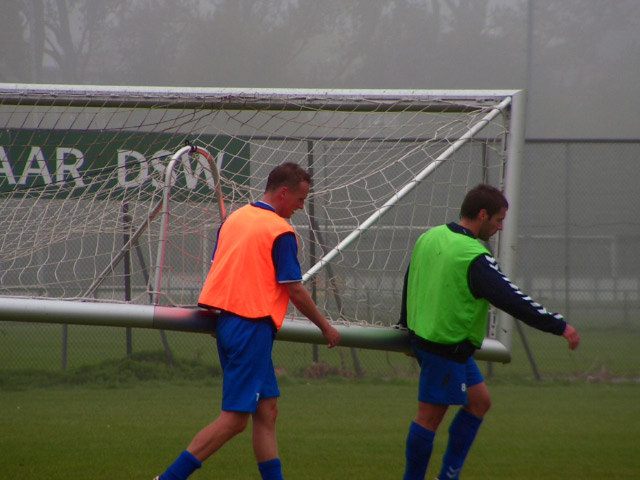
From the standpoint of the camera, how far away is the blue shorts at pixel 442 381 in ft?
12.0

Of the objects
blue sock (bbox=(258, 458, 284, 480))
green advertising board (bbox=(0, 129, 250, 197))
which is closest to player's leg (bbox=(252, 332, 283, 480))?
blue sock (bbox=(258, 458, 284, 480))

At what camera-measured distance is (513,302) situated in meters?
3.47

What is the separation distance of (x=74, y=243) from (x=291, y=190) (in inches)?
191

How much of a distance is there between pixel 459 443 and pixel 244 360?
1.26 m

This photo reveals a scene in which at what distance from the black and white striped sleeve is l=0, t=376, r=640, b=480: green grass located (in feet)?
5.27

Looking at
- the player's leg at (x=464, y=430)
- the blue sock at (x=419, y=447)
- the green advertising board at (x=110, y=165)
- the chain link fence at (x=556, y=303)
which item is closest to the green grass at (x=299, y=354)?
the chain link fence at (x=556, y=303)

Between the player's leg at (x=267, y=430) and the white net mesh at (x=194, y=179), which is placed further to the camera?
the white net mesh at (x=194, y=179)

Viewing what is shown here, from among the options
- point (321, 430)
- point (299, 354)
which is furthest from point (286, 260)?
point (299, 354)

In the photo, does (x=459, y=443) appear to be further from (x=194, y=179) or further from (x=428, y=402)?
(x=194, y=179)

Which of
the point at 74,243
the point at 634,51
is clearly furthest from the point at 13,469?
the point at 634,51

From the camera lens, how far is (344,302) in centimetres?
555

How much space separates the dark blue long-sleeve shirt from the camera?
11.4 ft

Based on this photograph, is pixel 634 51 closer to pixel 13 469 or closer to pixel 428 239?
pixel 428 239

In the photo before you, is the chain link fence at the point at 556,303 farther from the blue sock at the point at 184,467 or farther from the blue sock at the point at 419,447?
the blue sock at the point at 184,467
